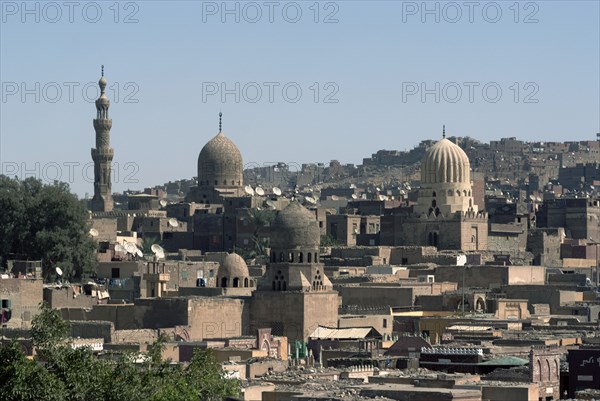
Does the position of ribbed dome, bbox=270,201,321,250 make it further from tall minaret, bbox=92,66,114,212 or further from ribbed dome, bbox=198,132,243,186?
ribbed dome, bbox=198,132,243,186

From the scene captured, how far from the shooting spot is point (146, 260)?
80.1m

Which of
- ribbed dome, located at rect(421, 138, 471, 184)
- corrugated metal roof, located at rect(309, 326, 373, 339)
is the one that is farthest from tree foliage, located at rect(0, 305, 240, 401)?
ribbed dome, located at rect(421, 138, 471, 184)

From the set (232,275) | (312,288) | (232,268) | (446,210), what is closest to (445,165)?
(446,210)

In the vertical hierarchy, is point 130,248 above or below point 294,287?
above

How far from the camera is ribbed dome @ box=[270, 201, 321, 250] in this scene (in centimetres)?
6475

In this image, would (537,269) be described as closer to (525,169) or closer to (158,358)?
(158,358)

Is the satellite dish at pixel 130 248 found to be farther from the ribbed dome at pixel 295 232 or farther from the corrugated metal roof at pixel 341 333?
the corrugated metal roof at pixel 341 333

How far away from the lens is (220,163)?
112 m

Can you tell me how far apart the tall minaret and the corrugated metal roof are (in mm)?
46928

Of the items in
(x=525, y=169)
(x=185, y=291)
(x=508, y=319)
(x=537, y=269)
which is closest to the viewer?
(x=508, y=319)

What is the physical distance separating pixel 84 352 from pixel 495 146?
15025cm

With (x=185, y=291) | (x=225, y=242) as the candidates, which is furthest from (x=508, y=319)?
(x=225, y=242)

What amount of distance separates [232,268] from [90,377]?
3325 cm

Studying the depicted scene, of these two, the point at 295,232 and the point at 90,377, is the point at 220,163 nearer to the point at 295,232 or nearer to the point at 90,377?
the point at 295,232
